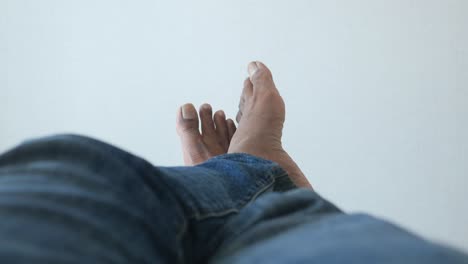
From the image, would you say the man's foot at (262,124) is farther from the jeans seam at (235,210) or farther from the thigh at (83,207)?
the thigh at (83,207)

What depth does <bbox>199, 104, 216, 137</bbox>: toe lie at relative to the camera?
103 centimetres

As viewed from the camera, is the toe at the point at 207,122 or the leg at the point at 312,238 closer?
the leg at the point at 312,238

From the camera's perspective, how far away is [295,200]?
0.38 meters

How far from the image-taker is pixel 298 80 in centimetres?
116

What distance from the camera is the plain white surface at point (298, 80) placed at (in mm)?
1062

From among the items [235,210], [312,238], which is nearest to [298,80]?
[235,210]

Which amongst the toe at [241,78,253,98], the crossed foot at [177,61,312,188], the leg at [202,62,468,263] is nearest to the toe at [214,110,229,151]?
the crossed foot at [177,61,312,188]

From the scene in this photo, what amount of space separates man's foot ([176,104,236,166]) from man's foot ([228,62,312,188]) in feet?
0.23

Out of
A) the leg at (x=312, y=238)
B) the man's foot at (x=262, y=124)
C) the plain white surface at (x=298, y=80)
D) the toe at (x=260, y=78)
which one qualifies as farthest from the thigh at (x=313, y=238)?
the plain white surface at (x=298, y=80)

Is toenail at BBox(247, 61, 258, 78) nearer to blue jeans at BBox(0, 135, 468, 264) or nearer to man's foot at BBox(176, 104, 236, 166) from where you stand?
man's foot at BBox(176, 104, 236, 166)

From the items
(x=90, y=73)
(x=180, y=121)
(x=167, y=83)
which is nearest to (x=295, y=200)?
(x=180, y=121)

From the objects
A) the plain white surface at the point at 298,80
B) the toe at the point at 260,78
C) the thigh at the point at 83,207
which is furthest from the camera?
the plain white surface at the point at 298,80

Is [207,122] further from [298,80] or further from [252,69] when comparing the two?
[298,80]

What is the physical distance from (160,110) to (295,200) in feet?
3.15
